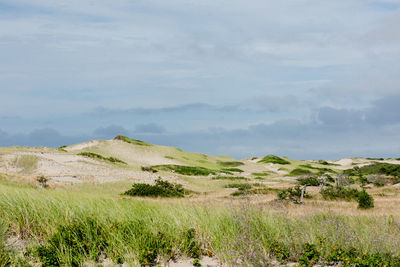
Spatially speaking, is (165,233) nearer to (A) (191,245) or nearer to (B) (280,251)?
(A) (191,245)

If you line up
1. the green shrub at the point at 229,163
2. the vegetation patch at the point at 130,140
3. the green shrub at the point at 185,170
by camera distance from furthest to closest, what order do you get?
the green shrub at the point at 229,163, the vegetation patch at the point at 130,140, the green shrub at the point at 185,170

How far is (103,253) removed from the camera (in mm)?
8688

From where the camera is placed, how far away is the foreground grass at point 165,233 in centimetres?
825

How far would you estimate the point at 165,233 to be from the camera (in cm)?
898

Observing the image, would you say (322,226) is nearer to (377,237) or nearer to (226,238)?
(377,237)

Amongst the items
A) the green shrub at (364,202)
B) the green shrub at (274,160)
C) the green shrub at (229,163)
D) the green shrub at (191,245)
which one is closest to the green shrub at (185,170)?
the green shrub at (229,163)

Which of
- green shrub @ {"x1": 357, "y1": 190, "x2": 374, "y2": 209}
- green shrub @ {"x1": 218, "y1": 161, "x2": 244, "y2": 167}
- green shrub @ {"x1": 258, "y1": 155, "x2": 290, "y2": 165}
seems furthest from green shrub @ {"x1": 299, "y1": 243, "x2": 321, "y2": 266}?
green shrub @ {"x1": 258, "y1": 155, "x2": 290, "y2": 165}

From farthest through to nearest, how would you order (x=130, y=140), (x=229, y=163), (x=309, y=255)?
(x=229, y=163)
(x=130, y=140)
(x=309, y=255)

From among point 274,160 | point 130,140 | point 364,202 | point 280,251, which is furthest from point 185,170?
point 280,251

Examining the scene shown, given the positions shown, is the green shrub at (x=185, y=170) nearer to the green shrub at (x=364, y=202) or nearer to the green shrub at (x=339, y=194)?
the green shrub at (x=339, y=194)

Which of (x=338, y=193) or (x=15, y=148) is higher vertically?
(x=15, y=148)

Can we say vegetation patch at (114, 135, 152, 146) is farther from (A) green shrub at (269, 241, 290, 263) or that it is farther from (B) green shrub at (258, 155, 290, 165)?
(A) green shrub at (269, 241, 290, 263)

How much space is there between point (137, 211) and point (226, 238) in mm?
2735

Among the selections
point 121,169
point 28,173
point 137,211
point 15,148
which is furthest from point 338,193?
point 15,148
